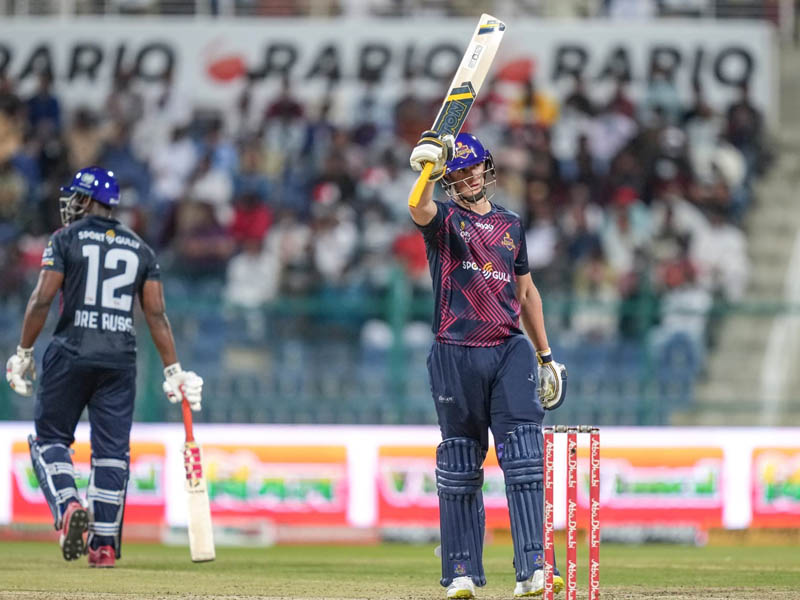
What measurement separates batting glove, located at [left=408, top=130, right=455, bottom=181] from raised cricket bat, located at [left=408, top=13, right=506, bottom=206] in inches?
1.3

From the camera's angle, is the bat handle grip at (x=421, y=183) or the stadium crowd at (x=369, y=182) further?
the stadium crowd at (x=369, y=182)

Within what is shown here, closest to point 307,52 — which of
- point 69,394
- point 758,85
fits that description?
point 758,85

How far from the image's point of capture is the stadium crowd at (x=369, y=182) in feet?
53.9

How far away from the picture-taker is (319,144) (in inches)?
719

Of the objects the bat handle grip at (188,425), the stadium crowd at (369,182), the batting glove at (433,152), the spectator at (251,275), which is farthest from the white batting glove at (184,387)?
the spectator at (251,275)

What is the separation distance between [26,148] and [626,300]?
7615 mm

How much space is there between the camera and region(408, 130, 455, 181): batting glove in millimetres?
7051

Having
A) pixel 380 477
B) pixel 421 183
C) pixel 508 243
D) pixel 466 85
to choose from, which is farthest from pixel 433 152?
pixel 380 477

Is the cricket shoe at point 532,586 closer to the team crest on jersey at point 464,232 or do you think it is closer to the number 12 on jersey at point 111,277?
the team crest on jersey at point 464,232

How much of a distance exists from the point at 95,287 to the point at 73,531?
1503mm

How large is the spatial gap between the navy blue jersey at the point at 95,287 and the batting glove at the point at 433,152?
3035 millimetres

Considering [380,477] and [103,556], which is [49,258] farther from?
[380,477]

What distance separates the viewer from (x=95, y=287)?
9453mm

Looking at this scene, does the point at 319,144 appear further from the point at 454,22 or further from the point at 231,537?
the point at 231,537
